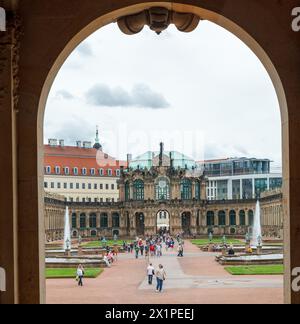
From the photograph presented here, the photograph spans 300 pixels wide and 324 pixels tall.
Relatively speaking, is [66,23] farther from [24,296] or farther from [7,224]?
[24,296]

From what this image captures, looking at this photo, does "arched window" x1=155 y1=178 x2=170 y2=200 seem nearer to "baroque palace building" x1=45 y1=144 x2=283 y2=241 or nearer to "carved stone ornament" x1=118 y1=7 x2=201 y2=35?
"baroque palace building" x1=45 y1=144 x2=283 y2=241

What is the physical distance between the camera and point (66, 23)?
5672 mm

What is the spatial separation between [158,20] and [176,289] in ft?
60.2

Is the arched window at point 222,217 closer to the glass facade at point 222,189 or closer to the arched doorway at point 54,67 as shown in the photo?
the glass facade at point 222,189

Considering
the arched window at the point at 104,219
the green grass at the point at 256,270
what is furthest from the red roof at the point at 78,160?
the green grass at the point at 256,270

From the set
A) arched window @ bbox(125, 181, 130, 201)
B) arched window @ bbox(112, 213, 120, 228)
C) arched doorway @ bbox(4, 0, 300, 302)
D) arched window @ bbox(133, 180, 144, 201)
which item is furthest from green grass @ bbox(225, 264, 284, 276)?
arched window @ bbox(112, 213, 120, 228)

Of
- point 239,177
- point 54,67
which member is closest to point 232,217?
point 239,177

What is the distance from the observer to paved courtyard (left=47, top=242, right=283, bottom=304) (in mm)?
19859

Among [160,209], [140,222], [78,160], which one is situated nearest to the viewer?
[160,209]

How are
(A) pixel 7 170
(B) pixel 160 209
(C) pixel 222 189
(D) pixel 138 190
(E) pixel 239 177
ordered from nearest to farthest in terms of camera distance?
(A) pixel 7 170 < (B) pixel 160 209 < (D) pixel 138 190 < (E) pixel 239 177 < (C) pixel 222 189

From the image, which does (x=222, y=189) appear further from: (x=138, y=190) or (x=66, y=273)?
(x=66, y=273)

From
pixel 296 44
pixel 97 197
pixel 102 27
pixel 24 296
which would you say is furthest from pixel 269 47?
pixel 97 197

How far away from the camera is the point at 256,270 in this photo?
29984mm

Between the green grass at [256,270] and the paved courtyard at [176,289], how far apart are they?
0.60m
